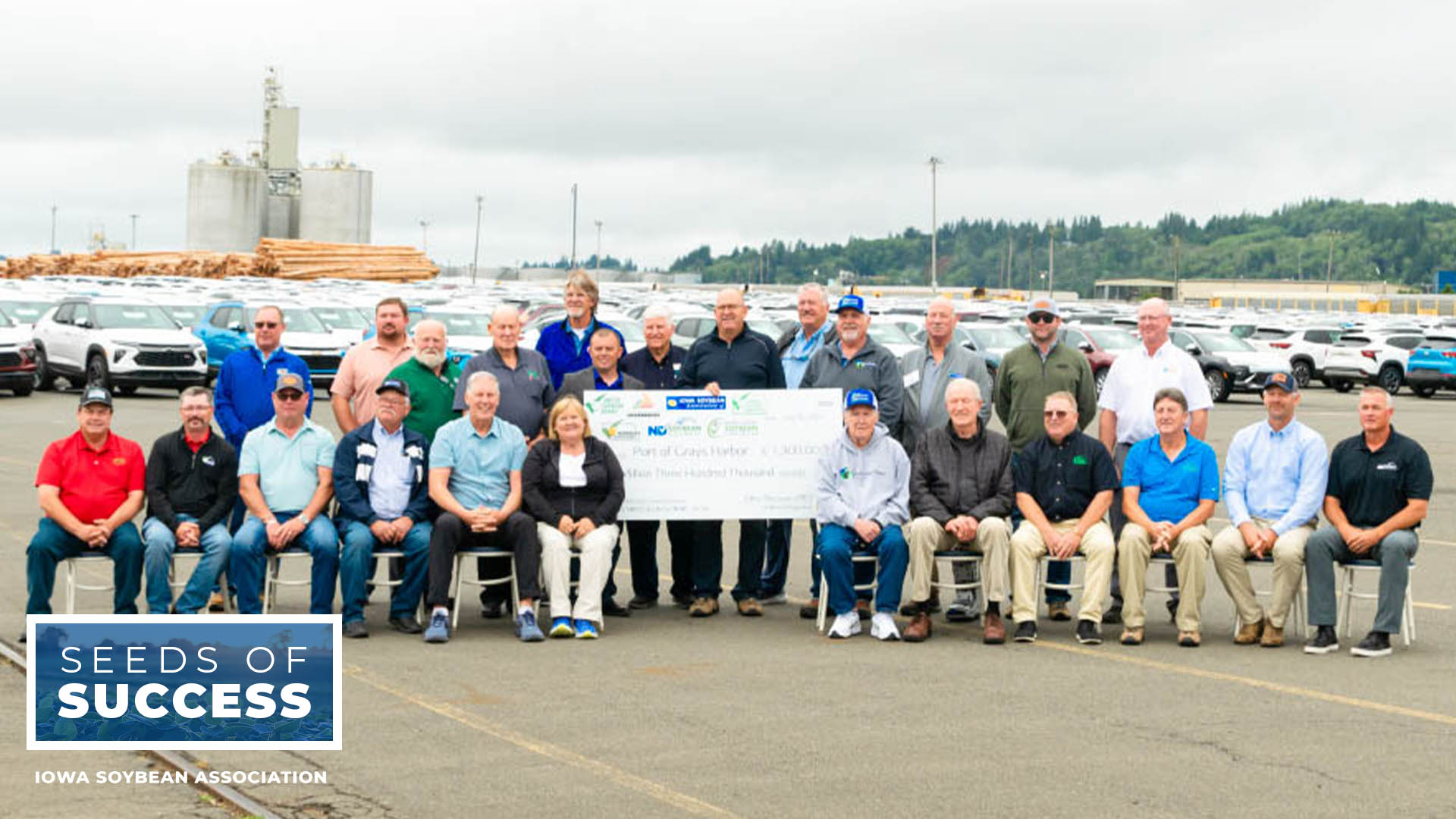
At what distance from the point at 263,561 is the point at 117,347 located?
76.9 feet

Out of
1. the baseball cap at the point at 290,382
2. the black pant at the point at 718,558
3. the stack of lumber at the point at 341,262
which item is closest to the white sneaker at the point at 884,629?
the black pant at the point at 718,558

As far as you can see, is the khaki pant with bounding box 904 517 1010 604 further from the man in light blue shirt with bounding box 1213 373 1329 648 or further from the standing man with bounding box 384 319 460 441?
the standing man with bounding box 384 319 460 441

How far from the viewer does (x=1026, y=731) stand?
8117mm

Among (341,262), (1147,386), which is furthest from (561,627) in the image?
(341,262)

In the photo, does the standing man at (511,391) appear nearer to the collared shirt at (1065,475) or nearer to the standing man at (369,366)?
the standing man at (369,366)

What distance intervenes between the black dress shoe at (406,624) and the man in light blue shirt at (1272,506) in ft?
15.3

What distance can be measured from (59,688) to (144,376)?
2500 centimetres

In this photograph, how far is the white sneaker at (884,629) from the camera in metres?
10.6

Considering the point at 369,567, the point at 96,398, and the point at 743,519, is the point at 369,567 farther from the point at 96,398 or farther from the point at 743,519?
the point at 743,519

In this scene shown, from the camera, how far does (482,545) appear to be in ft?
35.6

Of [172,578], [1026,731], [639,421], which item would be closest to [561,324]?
[639,421]

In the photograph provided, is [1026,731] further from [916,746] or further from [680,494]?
[680,494]

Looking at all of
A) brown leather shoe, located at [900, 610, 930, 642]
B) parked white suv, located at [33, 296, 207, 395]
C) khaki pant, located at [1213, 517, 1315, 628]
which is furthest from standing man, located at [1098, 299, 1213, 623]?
parked white suv, located at [33, 296, 207, 395]

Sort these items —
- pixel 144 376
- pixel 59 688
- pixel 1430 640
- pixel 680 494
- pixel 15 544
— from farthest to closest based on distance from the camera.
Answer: pixel 144 376 < pixel 15 544 < pixel 680 494 < pixel 1430 640 < pixel 59 688
